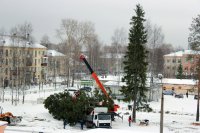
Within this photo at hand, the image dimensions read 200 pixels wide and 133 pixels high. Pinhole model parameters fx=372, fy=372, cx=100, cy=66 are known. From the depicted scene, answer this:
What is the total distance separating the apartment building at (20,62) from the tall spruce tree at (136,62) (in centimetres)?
1965

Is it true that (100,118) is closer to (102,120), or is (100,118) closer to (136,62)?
(102,120)

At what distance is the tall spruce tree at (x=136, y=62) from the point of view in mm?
42000

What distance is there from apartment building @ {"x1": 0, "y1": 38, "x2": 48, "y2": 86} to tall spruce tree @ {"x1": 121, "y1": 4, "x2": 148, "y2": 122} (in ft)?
64.5

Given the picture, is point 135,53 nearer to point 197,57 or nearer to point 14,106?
point 197,57

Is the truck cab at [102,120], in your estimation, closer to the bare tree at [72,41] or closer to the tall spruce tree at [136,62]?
the tall spruce tree at [136,62]

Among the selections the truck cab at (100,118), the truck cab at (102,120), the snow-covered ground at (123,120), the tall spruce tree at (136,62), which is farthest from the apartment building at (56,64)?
the truck cab at (102,120)

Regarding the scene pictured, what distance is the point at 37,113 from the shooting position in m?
42.9

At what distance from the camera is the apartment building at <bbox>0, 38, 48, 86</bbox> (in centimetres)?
6147

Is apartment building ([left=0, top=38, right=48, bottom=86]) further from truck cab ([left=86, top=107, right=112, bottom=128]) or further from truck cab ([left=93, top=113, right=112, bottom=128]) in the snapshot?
truck cab ([left=93, top=113, right=112, bottom=128])

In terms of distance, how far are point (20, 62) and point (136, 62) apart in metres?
26.9

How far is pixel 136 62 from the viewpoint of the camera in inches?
1656

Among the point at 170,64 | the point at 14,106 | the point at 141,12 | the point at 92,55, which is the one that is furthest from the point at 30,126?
the point at 170,64

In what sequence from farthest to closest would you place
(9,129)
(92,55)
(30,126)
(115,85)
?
(92,55), (115,85), (30,126), (9,129)

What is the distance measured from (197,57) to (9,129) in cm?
2137
